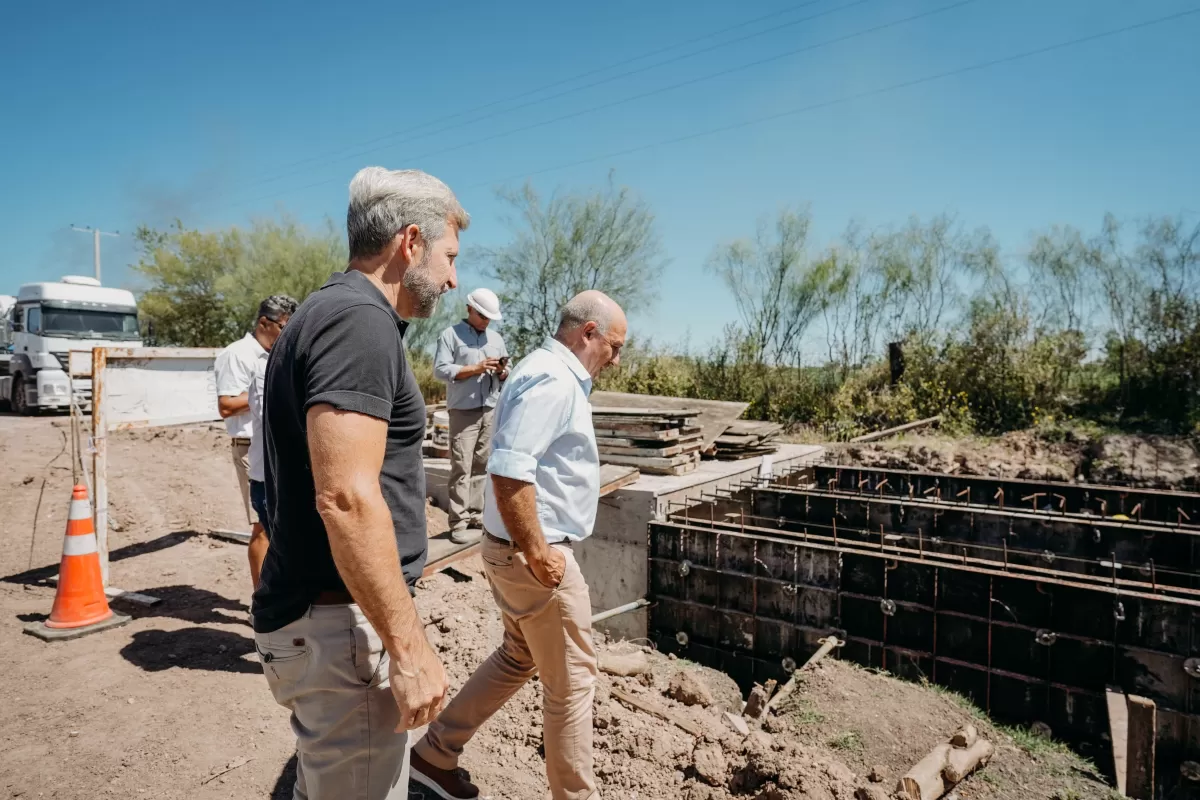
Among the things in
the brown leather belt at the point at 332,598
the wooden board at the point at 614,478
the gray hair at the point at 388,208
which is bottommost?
the wooden board at the point at 614,478

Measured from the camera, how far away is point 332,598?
1.71 m

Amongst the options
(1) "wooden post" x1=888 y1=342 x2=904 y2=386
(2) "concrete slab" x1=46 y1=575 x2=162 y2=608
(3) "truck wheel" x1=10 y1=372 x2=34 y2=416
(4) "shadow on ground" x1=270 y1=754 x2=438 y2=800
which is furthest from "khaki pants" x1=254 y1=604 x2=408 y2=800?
(3) "truck wheel" x1=10 y1=372 x2=34 y2=416

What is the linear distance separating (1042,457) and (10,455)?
16.7 meters

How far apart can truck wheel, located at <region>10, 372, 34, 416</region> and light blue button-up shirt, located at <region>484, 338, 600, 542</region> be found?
2063 cm

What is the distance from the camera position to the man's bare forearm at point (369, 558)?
1503mm

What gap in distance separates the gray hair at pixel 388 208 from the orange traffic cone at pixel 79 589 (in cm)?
419

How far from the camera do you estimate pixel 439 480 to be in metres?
8.32

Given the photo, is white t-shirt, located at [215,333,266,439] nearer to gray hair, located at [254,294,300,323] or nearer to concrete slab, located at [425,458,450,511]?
gray hair, located at [254,294,300,323]

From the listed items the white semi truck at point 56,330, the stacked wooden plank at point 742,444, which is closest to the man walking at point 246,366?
the stacked wooden plank at point 742,444

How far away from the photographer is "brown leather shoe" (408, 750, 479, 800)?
2818mm

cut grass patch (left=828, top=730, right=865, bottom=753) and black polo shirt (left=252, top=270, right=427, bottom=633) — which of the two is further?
cut grass patch (left=828, top=730, right=865, bottom=753)

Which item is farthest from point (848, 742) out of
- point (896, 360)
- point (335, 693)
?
point (896, 360)

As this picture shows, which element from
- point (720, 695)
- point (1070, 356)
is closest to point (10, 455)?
point (720, 695)

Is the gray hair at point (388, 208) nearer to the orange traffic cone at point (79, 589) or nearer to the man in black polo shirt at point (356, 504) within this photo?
the man in black polo shirt at point (356, 504)
